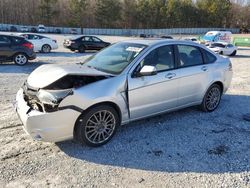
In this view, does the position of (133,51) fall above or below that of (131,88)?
above

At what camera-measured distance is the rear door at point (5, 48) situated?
12297 millimetres

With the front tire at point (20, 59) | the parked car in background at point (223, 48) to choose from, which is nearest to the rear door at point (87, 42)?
the front tire at point (20, 59)

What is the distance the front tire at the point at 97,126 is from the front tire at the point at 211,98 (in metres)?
2.39

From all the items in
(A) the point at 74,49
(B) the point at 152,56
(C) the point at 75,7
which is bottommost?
(A) the point at 74,49

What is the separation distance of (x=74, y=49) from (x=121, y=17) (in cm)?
5666

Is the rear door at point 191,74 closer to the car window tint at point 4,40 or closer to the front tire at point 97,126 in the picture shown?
the front tire at point 97,126

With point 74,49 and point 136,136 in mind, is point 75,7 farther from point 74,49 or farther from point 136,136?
point 136,136

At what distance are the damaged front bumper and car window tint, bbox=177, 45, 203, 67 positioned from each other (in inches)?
95.4

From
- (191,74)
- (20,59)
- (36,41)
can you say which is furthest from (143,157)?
(36,41)

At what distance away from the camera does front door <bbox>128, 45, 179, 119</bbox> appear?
449 cm

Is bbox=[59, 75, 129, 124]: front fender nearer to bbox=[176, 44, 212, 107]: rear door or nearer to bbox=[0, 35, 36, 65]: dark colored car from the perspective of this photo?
bbox=[176, 44, 212, 107]: rear door

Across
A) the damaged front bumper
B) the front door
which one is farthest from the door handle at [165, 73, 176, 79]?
the damaged front bumper

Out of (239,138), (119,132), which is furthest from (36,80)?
(239,138)

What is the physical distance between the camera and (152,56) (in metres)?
4.79
